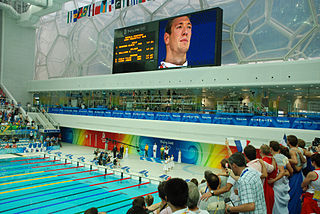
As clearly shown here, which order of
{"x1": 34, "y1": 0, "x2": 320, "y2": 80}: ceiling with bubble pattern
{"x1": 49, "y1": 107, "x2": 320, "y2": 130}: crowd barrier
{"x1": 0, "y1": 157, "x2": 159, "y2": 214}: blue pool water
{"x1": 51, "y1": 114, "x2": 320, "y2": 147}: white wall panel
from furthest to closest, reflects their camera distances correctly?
{"x1": 34, "y1": 0, "x2": 320, "y2": 80}: ceiling with bubble pattern, {"x1": 51, "y1": 114, "x2": 320, "y2": 147}: white wall panel, {"x1": 49, "y1": 107, "x2": 320, "y2": 130}: crowd barrier, {"x1": 0, "y1": 157, "x2": 159, "y2": 214}: blue pool water

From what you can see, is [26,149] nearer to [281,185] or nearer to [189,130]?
[189,130]

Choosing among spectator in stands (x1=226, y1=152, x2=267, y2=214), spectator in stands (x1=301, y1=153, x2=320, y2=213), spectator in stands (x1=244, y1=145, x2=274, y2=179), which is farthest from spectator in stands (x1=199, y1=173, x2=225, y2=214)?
spectator in stands (x1=301, y1=153, x2=320, y2=213)

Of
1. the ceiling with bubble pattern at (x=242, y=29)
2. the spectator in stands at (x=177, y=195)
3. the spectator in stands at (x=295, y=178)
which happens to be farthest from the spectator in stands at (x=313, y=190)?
the ceiling with bubble pattern at (x=242, y=29)

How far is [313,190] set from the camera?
401 cm

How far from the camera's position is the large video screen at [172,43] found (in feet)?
54.0

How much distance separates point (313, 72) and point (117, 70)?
1400cm

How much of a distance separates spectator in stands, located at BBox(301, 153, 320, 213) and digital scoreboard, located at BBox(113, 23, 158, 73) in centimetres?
1593

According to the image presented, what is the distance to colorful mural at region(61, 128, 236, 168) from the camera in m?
17.2

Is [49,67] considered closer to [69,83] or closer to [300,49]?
[69,83]

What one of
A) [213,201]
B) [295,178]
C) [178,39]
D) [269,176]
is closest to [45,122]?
[178,39]

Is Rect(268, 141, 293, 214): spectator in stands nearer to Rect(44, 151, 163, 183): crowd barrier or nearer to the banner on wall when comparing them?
Rect(44, 151, 163, 183): crowd barrier

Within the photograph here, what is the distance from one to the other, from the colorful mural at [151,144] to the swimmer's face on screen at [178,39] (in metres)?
5.92

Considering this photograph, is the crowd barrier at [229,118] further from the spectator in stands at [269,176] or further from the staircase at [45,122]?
the spectator in stands at [269,176]

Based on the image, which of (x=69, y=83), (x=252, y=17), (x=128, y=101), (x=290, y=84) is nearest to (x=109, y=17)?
(x=69, y=83)
